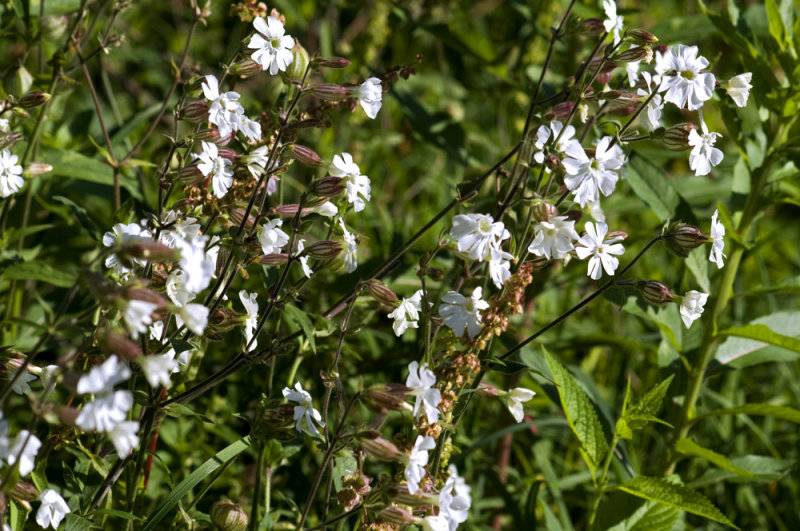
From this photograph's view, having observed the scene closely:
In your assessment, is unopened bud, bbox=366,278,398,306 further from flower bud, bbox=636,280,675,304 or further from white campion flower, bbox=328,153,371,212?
flower bud, bbox=636,280,675,304

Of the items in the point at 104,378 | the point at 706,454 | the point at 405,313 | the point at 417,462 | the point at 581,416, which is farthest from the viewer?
the point at 706,454

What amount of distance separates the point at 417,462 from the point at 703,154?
0.71 metres

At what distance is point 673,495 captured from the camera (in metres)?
1.44

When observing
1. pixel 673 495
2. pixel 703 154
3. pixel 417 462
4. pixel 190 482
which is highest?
pixel 703 154

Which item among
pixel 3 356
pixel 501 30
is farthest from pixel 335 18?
pixel 3 356

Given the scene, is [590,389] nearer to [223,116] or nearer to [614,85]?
[614,85]

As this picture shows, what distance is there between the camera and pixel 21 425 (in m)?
1.96

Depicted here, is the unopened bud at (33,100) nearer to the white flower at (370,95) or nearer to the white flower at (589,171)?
the white flower at (370,95)

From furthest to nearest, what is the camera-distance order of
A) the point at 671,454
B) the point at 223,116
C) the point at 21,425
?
the point at 21,425 → the point at 671,454 → the point at 223,116

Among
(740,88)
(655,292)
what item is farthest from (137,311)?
(740,88)

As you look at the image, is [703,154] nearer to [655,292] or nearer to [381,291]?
[655,292]

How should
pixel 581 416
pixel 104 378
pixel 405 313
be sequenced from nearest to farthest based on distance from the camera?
pixel 104 378 < pixel 405 313 < pixel 581 416

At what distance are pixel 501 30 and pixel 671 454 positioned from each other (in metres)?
2.19

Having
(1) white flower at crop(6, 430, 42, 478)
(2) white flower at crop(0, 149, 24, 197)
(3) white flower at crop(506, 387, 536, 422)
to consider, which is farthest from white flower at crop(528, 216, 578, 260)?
(2) white flower at crop(0, 149, 24, 197)
